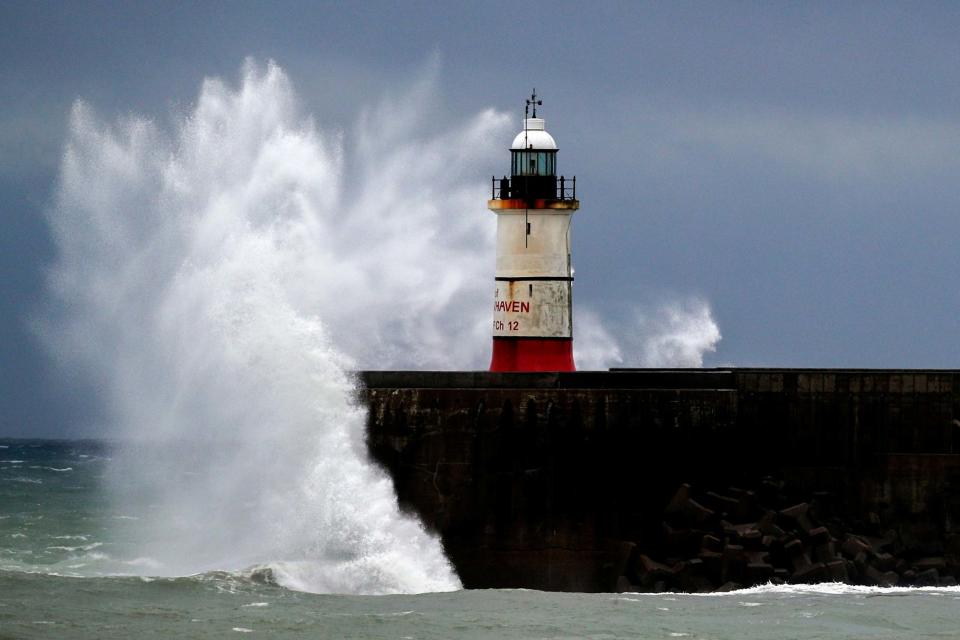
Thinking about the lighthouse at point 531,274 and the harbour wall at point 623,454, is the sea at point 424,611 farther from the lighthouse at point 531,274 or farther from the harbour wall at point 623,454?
the lighthouse at point 531,274

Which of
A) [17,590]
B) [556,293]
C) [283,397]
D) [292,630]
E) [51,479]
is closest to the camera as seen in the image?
[292,630]

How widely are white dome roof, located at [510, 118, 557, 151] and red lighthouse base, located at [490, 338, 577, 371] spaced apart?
101 inches

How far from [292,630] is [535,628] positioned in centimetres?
235

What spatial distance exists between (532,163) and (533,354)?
2526mm

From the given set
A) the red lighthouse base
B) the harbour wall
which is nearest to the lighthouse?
the red lighthouse base

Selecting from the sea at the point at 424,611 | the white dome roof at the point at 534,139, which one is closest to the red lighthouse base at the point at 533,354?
the white dome roof at the point at 534,139

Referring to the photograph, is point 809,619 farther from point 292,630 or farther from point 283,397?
point 283,397

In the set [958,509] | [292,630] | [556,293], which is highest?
[556,293]

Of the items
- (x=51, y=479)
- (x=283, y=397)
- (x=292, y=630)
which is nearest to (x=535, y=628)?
(x=292, y=630)

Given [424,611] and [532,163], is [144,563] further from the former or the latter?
[532,163]

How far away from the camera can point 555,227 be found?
2445 centimetres

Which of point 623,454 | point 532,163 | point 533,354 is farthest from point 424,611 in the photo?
point 532,163

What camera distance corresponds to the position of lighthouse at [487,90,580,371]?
957 inches

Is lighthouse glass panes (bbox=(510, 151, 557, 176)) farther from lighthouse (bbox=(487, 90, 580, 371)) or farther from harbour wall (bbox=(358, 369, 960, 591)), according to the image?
harbour wall (bbox=(358, 369, 960, 591))
